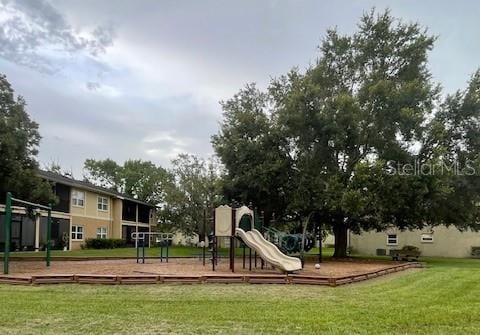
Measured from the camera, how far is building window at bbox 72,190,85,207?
39.9m

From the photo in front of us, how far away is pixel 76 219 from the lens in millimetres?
40000

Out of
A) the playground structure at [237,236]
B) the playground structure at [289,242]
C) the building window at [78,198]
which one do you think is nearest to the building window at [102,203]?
the building window at [78,198]

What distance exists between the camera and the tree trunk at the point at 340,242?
29.3 meters

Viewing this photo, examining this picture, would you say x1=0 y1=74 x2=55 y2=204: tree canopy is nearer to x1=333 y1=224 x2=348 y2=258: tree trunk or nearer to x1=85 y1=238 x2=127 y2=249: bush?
x1=333 y1=224 x2=348 y2=258: tree trunk

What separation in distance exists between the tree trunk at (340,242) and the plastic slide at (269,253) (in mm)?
11976

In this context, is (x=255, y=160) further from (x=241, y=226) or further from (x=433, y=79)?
(x=433, y=79)

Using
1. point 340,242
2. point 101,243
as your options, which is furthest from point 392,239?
point 101,243

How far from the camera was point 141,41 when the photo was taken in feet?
61.3

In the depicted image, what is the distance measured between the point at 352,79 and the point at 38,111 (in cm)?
1680

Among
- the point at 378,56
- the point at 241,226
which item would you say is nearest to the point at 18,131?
the point at 241,226

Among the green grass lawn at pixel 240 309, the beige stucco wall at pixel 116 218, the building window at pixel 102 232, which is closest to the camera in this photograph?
the green grass lawn at pixel 240 309

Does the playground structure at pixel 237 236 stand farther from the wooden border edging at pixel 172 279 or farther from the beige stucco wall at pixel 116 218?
the beige stucco wall at pixel 116 218

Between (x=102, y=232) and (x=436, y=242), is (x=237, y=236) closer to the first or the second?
(x=436, y=242)

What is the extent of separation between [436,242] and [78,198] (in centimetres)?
2742
